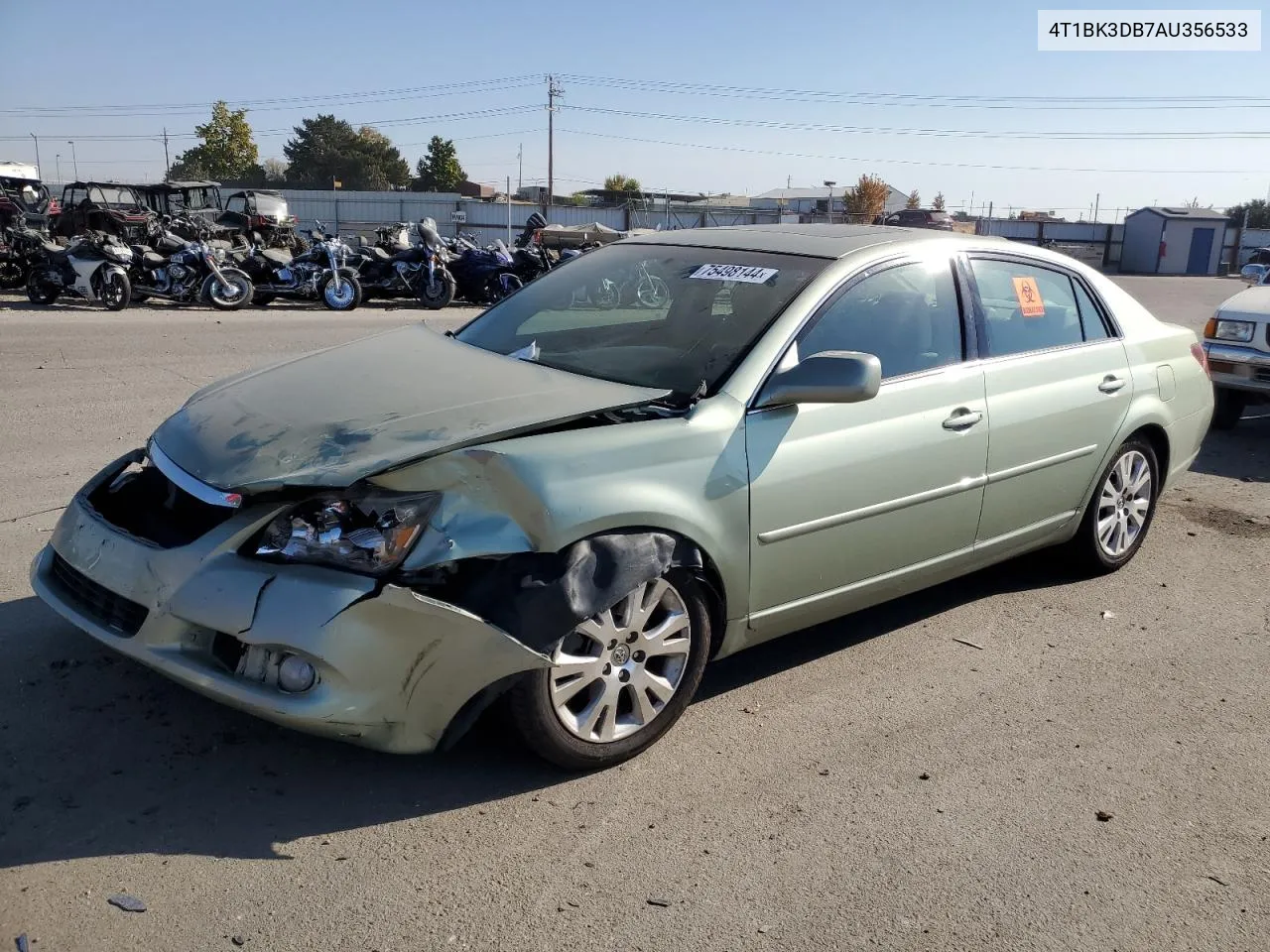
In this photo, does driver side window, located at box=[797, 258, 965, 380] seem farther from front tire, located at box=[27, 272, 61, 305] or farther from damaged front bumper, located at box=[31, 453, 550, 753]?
front tire, located at box=[27, 272, 61, 305]

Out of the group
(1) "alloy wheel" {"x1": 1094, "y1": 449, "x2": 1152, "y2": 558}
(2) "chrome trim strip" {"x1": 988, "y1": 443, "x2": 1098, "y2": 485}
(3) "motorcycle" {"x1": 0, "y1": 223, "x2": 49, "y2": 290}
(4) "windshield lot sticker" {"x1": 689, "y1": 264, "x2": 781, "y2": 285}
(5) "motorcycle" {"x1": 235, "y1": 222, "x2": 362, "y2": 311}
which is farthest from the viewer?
(5) "motorcycle" {"x1": 235, "y1": 222, "x2": 362, "y2": 311}

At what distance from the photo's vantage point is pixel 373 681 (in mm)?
2893

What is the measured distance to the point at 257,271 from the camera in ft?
55.0

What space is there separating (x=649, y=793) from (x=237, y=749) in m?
1.28

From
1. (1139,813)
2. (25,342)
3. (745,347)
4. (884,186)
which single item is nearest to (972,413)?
(745,347)

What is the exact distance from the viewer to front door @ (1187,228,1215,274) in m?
48.1

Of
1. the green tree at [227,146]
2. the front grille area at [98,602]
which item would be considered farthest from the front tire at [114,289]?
the green tree at [227,146]

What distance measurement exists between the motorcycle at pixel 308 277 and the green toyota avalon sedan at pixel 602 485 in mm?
12803

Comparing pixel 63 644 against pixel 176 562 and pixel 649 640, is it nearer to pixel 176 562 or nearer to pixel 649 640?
pixel 176 562

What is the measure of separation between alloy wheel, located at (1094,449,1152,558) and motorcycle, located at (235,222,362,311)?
13.8 m

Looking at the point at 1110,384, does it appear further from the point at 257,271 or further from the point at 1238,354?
the point at 257,271

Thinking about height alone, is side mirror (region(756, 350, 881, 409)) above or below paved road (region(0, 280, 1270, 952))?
above

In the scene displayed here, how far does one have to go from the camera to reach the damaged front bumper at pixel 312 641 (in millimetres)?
2871

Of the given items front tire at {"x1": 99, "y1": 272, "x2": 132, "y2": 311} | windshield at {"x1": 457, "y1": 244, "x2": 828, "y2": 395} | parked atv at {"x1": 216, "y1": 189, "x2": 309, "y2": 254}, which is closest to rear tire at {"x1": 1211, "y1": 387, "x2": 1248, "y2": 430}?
windshield at {"x1": 457, "y1": 244, "x2": 828, "y2": 395}
